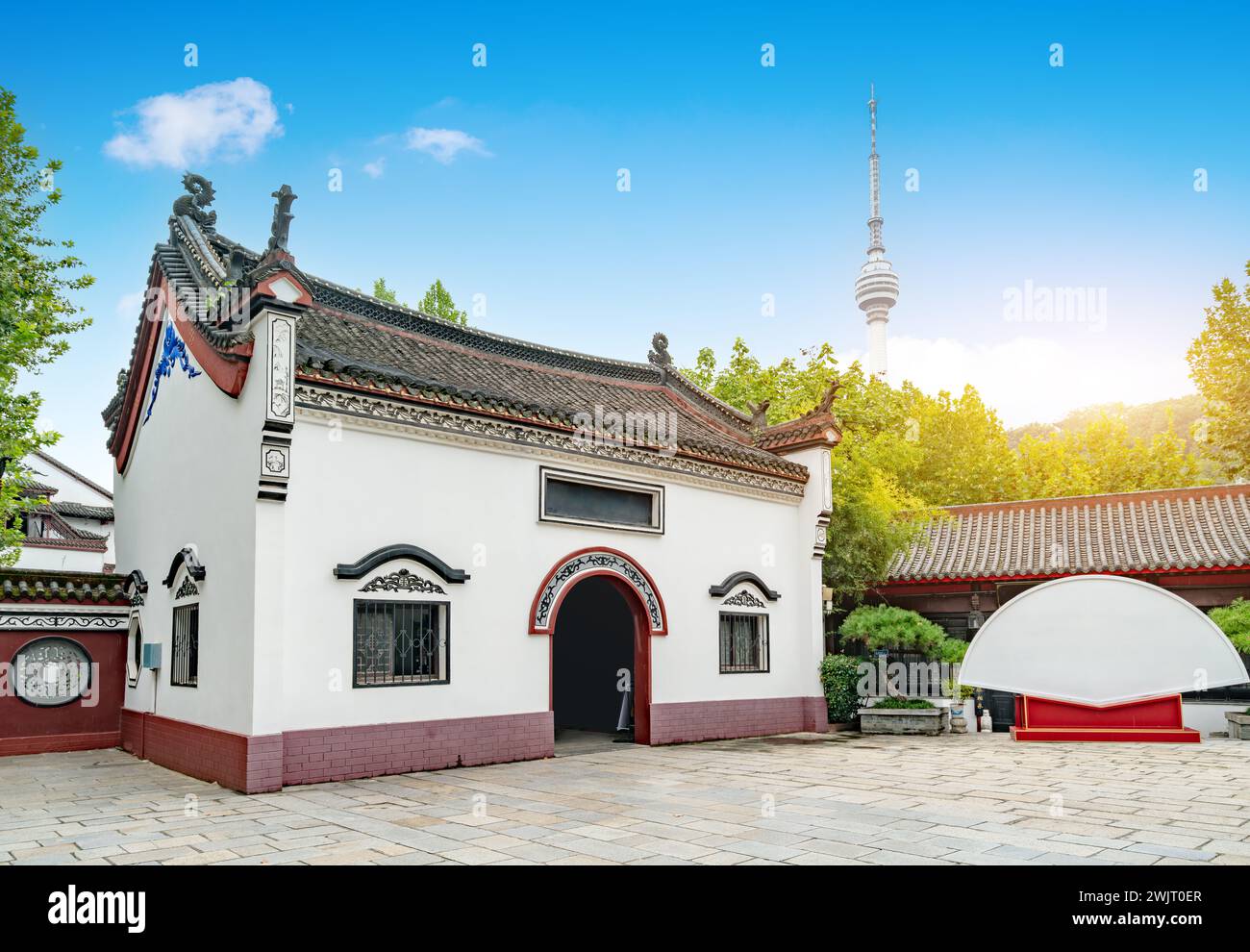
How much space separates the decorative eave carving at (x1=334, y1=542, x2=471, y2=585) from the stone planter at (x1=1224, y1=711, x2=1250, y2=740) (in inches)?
435

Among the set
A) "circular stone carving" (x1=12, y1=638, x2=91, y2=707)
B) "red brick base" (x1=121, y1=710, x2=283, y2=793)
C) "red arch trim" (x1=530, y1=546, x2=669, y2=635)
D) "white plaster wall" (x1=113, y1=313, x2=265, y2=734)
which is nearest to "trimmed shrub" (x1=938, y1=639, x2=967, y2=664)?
"red arch trim" (x1=530, y1=546, x2=669, y2=635)

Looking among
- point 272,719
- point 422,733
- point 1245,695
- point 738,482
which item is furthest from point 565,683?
point 1245,695

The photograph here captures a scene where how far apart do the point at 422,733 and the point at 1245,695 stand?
1218 centimetres

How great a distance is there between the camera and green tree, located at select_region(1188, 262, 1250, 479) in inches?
844

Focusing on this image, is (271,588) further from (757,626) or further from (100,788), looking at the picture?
(757,626)

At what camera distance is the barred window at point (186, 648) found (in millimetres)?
9367

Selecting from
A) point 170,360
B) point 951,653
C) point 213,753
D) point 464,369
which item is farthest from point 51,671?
point 951,653

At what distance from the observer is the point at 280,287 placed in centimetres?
809

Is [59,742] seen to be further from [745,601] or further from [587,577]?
[745,601]

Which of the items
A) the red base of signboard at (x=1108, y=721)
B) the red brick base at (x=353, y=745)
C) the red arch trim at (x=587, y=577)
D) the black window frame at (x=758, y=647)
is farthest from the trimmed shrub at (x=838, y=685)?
the red arch trim at (x=587, y=577)

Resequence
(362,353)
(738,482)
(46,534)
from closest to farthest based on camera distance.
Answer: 1. (362,353)
2. (738,482)
3. (46,534)

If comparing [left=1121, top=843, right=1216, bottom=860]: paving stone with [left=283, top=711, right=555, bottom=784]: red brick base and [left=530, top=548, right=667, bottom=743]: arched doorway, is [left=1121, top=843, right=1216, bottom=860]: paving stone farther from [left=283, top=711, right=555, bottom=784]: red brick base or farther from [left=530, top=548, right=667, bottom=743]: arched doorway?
[left=530, top=548, right=667, bottom=743]: arched doorway

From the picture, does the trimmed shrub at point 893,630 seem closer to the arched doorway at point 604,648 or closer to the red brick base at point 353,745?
the red brick base at point 353,745

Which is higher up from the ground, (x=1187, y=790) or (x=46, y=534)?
(x=46, y=534)
